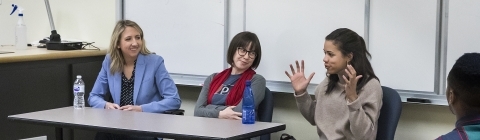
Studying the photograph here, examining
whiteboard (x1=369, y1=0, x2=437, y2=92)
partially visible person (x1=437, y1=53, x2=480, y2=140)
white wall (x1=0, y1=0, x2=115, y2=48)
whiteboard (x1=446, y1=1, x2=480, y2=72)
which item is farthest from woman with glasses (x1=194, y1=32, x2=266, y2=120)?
partially visible person (x1=437, y1=53, x2=480, y2=140)

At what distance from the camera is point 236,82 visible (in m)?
3.74

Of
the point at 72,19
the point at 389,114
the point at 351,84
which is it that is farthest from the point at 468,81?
the point at 72,19

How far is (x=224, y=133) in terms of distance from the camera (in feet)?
9.04

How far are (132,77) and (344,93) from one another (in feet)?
4.11

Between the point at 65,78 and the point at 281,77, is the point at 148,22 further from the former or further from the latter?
the point at 281,77

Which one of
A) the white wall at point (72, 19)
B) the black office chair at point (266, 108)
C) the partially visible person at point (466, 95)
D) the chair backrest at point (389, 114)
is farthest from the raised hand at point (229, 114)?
the partially visible person at point (466, 95)

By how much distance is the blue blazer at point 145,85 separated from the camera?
3.79 m

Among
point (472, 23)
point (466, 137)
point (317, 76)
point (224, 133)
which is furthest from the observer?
point (317, 76)

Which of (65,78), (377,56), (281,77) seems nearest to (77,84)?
(65,78)

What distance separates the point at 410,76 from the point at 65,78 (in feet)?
7.25

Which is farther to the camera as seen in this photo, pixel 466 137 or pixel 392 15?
pixel 392 15

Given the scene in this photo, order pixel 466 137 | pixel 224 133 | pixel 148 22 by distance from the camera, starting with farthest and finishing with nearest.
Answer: pixel 148 22, pixel 224 133, pixel 466 137

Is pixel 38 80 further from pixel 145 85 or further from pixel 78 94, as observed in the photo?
pixel 145 85

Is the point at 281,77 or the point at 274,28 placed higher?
the point at 274,28
